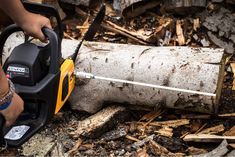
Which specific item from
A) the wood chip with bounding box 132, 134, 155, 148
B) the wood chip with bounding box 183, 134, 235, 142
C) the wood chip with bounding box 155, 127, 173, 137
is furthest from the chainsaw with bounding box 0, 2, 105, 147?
the wood chip with bounding box 183, 134, 235, 142

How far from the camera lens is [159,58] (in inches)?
123

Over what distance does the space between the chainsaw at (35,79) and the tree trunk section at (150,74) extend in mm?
379

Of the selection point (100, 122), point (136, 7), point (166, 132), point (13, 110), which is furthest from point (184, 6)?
point (13, 110)

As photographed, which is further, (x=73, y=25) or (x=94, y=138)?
(x=73, y=25)

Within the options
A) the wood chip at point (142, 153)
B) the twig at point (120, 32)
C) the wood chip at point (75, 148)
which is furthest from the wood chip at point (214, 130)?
the twig at point (120, 32)

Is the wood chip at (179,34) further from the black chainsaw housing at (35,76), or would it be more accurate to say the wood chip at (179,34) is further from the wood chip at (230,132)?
the black chainsaw housing at (35,76)

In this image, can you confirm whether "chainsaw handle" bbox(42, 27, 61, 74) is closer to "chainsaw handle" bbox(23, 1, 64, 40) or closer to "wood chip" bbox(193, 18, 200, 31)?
"chainsaw handle" bbox(23, 1, 64, 40)

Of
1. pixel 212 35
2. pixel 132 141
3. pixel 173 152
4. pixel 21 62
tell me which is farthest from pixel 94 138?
pixel 212 35

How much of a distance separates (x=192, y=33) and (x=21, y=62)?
1.81m

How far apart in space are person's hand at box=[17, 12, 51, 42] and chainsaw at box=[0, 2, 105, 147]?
43 mm

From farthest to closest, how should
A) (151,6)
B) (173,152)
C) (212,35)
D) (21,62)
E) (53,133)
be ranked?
(151,6)
(212,35)
(53,133)
(173,152)
(21,62)

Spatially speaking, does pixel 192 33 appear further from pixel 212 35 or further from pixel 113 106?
pixel 113 106

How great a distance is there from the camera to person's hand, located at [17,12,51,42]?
104 inches

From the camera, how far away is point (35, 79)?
2.68 m
